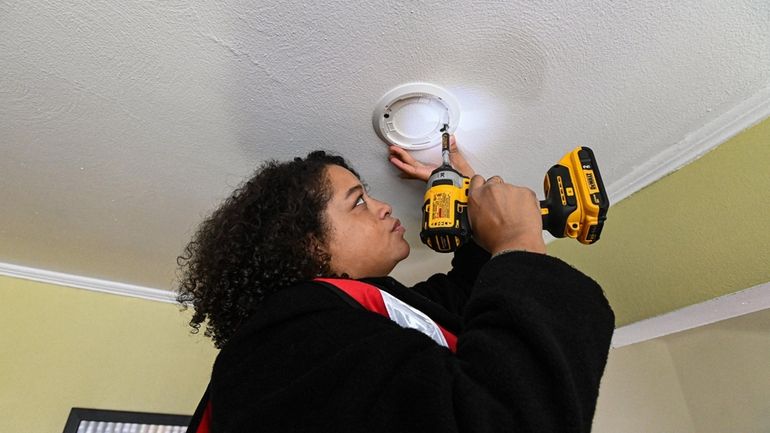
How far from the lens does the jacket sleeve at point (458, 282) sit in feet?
3.80

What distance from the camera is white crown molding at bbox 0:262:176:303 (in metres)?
1.89

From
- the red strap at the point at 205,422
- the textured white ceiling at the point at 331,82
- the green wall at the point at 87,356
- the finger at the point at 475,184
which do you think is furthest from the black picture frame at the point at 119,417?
the finger at the point at 475,184

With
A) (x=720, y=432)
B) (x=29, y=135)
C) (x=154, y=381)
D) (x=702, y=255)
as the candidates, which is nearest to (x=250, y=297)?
(x=29, y=135)

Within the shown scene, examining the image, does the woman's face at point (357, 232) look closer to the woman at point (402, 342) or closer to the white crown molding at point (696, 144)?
the woman at point (402, 342)

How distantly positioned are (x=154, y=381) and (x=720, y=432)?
2133 millimetres

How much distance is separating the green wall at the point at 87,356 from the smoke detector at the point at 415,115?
1.49 meters

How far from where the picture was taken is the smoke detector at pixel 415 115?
1018 mm

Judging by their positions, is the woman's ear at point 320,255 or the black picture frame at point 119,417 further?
the black picture frame at point 119,417

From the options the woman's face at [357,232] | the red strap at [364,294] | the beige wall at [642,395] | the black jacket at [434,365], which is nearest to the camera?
the black jacket at [434,365]

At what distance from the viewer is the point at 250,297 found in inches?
35.8

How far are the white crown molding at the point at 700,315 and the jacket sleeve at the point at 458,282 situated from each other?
17.9 inches

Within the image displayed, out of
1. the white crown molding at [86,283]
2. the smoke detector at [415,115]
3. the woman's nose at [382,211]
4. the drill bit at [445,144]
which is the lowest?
the woman's nose at [382,211]

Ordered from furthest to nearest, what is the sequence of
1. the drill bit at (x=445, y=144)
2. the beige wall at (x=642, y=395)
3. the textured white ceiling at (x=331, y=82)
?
the beige wall at (x=642, y=395) < the drill bit at (x=445, y=144) < the textured white ceiling at (x=331, y=82)

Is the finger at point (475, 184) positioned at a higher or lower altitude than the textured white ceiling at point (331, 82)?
lower
